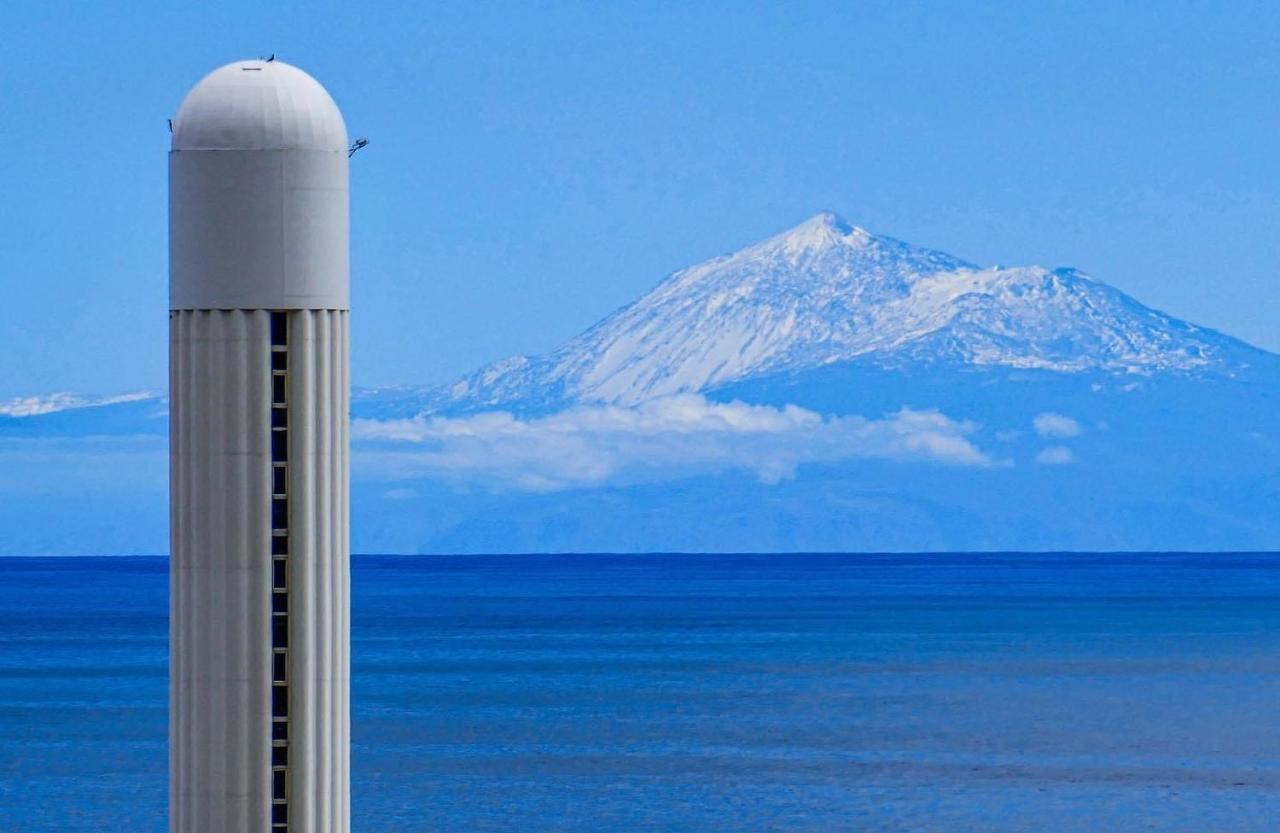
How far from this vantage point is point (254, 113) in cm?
2505

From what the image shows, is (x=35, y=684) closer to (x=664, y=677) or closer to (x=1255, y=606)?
(x=664, y=677)

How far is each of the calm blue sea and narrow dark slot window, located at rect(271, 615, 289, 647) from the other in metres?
32.2

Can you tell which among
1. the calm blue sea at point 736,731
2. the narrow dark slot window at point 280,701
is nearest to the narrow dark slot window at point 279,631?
the narrow dark slot window at point 280,701

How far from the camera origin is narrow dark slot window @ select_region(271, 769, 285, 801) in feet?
84.4

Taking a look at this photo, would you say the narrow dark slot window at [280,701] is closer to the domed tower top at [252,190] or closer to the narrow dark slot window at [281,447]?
the narrow dark slot window at [281,447]

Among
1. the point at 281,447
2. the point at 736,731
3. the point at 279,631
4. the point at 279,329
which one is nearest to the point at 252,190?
the point at 279,329

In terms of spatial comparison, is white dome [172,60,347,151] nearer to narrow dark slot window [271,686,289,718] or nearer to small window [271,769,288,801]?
narrow dark slot window [271,686,289,718]

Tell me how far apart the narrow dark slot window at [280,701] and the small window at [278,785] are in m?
0.61

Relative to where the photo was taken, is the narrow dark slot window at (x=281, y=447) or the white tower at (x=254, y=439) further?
the narrow dark slot window at (x=281, y=447)

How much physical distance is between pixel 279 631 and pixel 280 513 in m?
1.25

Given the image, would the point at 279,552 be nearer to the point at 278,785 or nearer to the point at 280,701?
the point at 280,701

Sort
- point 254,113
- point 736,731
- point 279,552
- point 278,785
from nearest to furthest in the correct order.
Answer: point 254,113 → point 279,552 → point 278,785 → point 736,731

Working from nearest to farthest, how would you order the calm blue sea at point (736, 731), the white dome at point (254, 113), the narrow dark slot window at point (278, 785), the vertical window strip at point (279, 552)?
the white dome at point (254, 113), the vertical window strip at point (279, 552), the narrow dark slot window at point (278, 785), the calm blue sea at point (736, 731)

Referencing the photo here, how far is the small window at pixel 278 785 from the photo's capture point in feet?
84.4
